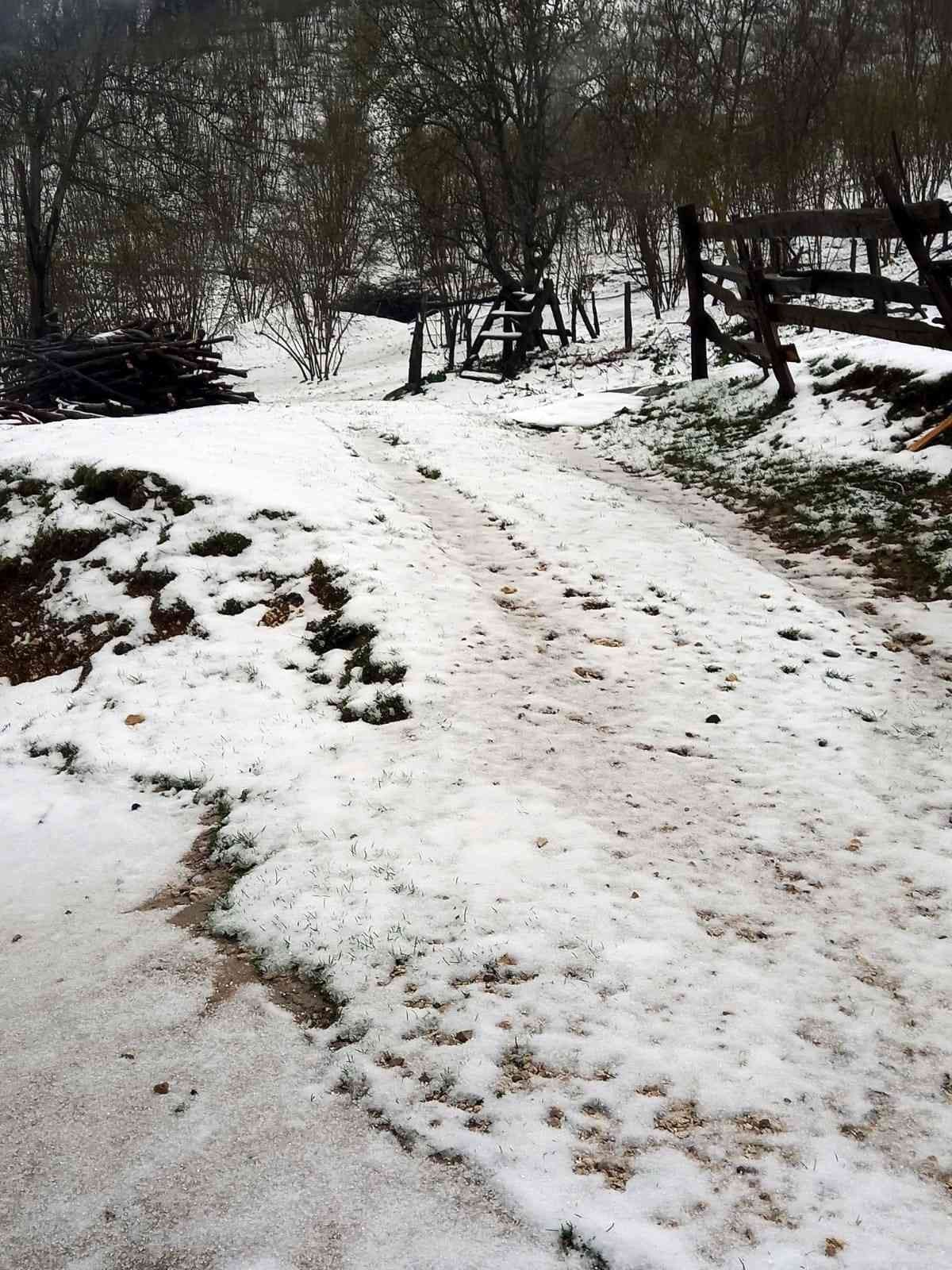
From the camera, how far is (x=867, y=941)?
344cm

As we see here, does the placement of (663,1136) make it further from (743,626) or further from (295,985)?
(743,626)

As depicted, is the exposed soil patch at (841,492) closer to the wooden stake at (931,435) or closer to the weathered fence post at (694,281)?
the wooden stake at (931,435)

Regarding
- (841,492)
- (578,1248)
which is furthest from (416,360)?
(578,1248)

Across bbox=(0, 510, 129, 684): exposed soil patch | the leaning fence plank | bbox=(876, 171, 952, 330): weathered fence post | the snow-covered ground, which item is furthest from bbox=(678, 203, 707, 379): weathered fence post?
bbox=(0, 510, 129, 684): exposed soil patch

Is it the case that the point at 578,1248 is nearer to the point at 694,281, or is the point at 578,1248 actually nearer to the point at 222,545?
the point at 222,545

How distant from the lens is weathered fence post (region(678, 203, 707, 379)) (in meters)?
11.5

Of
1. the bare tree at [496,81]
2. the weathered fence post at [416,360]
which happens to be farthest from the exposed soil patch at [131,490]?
the bare tree at [496,81]

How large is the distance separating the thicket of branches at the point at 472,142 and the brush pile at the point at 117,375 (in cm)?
450

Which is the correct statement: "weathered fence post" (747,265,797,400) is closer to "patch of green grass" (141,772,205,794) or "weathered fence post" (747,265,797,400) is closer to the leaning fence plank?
the leaning fence plank

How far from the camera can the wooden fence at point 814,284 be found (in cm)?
713

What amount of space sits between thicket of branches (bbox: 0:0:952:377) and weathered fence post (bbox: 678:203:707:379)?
440cm

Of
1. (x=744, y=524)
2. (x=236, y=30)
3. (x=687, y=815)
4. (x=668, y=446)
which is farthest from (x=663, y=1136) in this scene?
(x=236, y=30)

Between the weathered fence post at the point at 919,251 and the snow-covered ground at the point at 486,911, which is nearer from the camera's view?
the snow-covered ground at the point at 486,911

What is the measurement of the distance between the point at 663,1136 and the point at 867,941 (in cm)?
122
